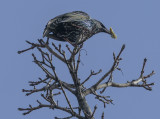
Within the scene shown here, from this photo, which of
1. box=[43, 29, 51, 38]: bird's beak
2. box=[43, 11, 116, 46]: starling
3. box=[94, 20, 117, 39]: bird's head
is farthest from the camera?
box=[94, 20, 117, 39]: bird's head

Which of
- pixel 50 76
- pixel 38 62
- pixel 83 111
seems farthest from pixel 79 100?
pixel 38 62

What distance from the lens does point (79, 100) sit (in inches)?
171

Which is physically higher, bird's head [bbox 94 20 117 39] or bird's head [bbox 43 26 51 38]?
bird's head [bbox 43 26 51 38]

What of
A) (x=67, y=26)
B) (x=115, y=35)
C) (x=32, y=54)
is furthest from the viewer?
(x=115, y=35)

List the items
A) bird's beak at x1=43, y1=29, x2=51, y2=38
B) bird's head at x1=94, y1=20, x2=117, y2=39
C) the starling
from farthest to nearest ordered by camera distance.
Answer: bird's head at x1=94, y1=20, x2=117, y2=39, the starling, bird's beak at x1=43, y1=29, x2=51, y2=38

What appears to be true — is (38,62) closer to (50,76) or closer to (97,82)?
(50,76)

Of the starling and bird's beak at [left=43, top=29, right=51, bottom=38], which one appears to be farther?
the starling

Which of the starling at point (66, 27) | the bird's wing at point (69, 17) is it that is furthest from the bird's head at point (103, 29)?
the starling at point (66, 27)

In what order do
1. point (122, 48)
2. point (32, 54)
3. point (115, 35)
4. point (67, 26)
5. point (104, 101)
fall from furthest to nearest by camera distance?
point (115, 35), point (67, 26), point (104, 101), point (32, 54), point (122, 48)

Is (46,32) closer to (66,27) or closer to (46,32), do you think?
(46,32)

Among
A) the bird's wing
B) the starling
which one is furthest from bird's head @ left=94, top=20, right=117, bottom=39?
the starling

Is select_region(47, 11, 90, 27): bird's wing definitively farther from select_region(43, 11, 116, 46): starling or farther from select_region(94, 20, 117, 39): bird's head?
select_region(94, 20, 117, 39): bird's head

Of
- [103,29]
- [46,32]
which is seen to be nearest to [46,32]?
[46,32]

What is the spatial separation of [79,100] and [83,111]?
163 millimetres
